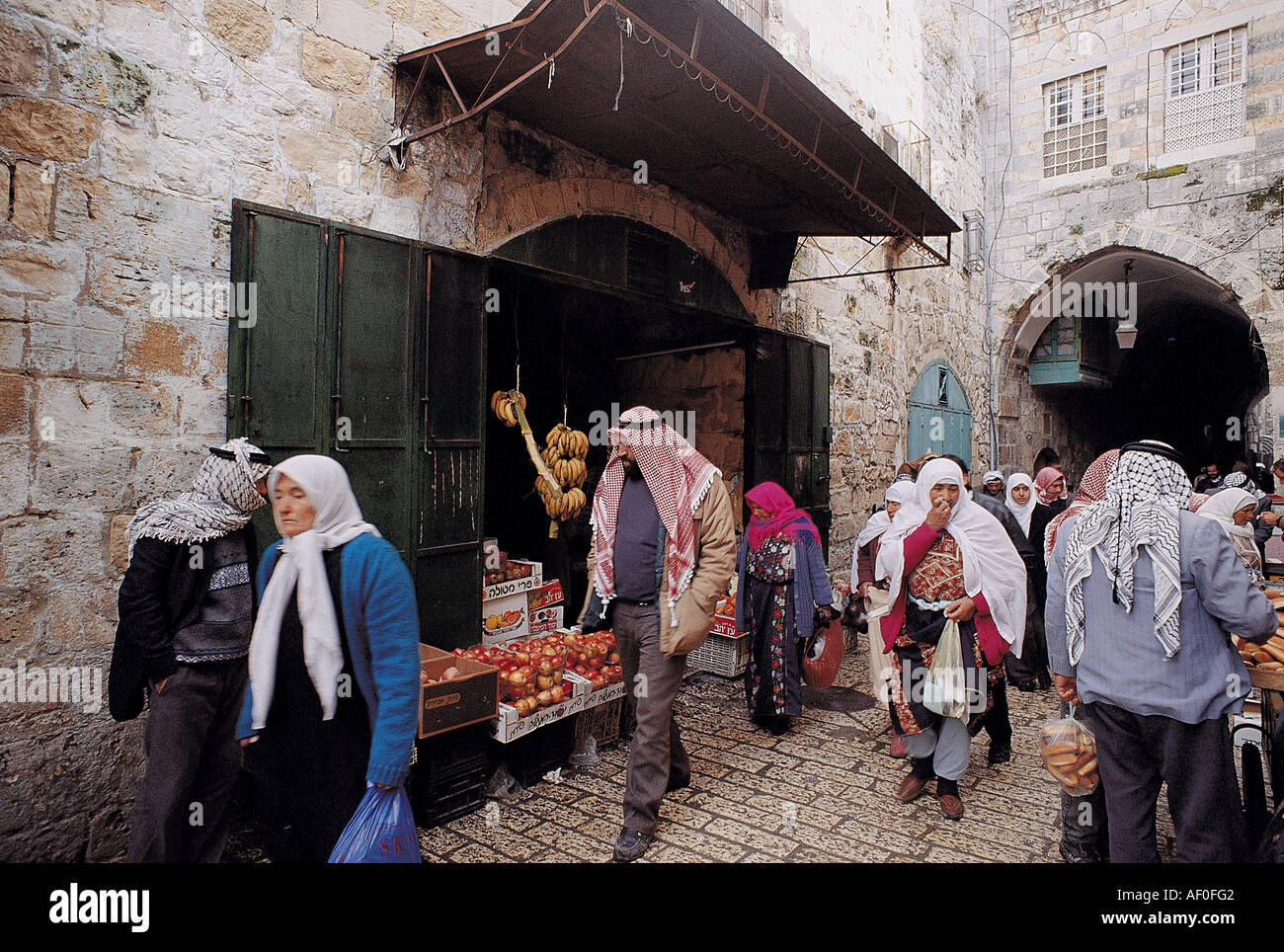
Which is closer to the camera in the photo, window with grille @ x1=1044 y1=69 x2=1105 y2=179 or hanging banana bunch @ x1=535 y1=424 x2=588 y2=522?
hanging banana bunch @ x1=535 y1=424 x2=588 y2=522

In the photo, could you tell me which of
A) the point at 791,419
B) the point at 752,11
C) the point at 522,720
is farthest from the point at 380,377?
the point at 752,11

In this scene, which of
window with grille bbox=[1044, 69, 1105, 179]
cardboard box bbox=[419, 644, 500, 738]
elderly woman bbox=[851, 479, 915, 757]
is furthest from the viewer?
window with grille bbox=[1044, 69, 1105, 179]

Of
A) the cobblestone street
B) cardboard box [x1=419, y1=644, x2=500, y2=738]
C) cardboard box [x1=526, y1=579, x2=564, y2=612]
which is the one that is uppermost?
cardboard box [x1=526, y1=579, x2=564, y2=612]

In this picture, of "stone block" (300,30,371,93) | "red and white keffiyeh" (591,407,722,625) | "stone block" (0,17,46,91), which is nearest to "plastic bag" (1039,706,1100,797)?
"red and white keffiyeh" (591,407,722,625)

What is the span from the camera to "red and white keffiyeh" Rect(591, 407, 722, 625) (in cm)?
362

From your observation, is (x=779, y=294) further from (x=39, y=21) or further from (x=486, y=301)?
(x=39, y=21)

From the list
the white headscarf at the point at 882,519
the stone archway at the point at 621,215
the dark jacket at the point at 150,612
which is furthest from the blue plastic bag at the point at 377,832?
the white headscarf at the point at 882,519

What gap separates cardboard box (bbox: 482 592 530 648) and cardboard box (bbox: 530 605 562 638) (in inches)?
3.4

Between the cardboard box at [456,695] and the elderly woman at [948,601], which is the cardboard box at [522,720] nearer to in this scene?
the cardboard box at [456,695]

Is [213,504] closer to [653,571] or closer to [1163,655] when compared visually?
[653,571]

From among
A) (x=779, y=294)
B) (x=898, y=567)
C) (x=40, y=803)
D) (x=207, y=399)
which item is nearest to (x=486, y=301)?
(x=207, y=399)

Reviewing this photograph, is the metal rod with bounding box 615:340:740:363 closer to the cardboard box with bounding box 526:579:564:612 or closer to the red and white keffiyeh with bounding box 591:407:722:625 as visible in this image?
the cardboard box with bounding box 526:579:564:612

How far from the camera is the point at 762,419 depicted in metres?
7.58

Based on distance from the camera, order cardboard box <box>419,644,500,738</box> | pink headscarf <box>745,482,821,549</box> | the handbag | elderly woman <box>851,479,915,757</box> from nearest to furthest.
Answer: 1. cardboard box <box>419,644,500,738</box>
2. elderly woman <box>851,479,915,757</box>
3. pink headscarf <box>745,482,821,549</box>
4. the handbag
